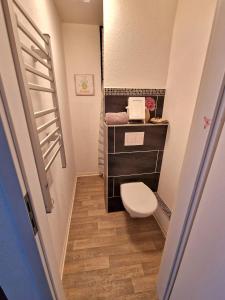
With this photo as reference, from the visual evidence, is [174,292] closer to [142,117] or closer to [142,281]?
[142,281]

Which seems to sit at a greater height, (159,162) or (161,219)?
(159,162)

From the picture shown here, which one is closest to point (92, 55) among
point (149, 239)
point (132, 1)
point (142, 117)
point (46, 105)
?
point (132, 1)

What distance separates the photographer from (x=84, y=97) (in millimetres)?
2361

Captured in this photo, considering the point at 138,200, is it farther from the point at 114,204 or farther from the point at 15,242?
the point at 15,242

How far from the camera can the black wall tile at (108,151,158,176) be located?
1.79 meters

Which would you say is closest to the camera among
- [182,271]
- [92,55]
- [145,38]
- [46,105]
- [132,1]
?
[182,271]

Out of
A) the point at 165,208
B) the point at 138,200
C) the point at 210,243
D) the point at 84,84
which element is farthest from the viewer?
the point at 84,84

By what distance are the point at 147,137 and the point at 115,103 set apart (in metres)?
0.53

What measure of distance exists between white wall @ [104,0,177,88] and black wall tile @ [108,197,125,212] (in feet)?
4.54

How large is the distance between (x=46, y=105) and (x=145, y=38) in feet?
3.97

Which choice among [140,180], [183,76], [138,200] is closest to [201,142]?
[183,76]

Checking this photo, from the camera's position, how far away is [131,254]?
4.89 ft

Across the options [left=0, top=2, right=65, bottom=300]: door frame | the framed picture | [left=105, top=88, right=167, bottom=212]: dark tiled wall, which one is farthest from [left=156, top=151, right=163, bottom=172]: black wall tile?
[left=0, top=2, right=65, bottom=300]: door frame

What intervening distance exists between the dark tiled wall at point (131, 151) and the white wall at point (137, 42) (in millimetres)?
116
